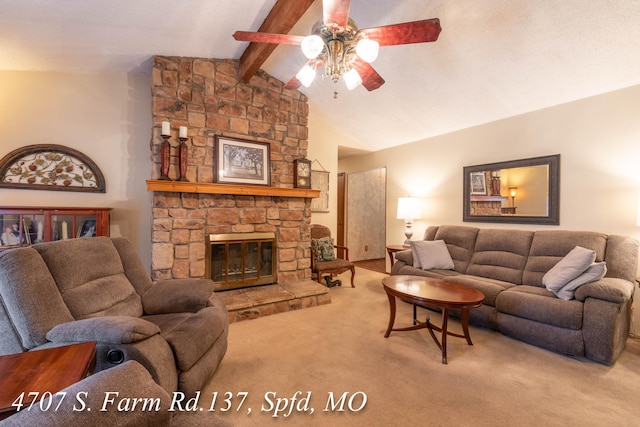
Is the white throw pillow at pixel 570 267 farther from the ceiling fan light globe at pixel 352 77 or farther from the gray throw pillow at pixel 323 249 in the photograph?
the gray throw pillow at pixel 323 249

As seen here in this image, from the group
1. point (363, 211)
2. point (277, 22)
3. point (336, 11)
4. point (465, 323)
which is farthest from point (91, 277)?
point (363, 211)

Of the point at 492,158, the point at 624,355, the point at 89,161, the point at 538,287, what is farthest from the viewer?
the point at 492,158

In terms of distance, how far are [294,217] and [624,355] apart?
3.49 meters

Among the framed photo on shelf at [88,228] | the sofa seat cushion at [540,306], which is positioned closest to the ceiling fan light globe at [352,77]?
the sofa seat cushion at [540,306]

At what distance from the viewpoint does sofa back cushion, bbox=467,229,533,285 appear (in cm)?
305

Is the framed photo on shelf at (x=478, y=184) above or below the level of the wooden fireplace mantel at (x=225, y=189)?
above

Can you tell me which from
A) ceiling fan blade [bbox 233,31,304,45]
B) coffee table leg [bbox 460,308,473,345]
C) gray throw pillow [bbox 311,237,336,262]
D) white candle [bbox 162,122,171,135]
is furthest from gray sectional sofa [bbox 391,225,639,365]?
white candle [bbox 162,122,171,135]

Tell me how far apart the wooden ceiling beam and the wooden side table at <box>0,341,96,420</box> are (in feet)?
8.38

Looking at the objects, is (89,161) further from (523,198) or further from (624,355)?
(624,355)

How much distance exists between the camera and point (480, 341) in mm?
2527

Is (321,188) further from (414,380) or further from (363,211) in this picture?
(414,380)

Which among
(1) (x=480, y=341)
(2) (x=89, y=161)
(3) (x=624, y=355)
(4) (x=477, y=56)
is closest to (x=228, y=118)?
(2) (x=89, y=161)

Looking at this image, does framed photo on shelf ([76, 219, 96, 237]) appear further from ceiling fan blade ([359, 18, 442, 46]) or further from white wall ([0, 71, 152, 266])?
ceiling fan blade ([359, 18, 442, 46])

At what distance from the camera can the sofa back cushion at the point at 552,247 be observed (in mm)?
2623
